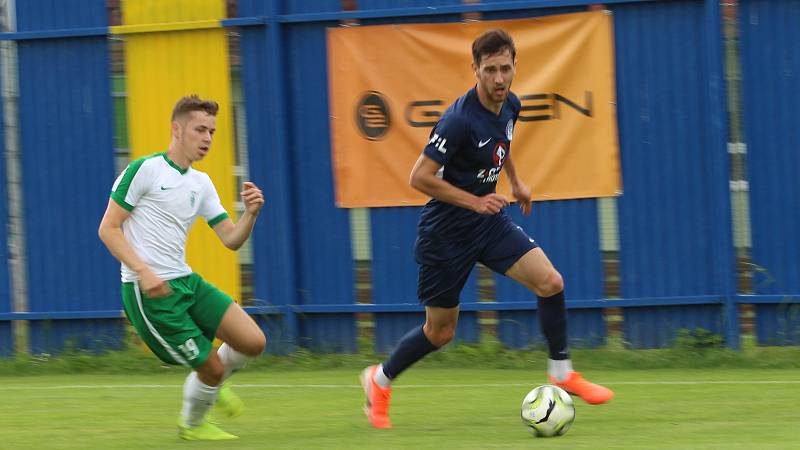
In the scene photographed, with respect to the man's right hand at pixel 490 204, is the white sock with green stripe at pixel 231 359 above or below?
below

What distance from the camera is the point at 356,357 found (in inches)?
424

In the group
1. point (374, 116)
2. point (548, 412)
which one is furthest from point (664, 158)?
point (548, 412)

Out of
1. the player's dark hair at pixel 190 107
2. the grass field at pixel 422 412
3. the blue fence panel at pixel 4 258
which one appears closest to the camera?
the grass field at pixel 422 412

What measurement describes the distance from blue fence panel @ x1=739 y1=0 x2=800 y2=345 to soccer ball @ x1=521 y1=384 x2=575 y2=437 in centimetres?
379

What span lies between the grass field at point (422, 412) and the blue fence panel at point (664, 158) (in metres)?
0.78

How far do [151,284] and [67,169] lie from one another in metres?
4.89

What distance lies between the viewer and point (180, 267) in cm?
708

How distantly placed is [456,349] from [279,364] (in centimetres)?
138

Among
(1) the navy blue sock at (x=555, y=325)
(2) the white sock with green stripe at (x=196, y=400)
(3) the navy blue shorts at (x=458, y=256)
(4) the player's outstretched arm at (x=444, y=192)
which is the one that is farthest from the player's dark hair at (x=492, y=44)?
(2) the white sock with green stripe at (x=196, y=400)

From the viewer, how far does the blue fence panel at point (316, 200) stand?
1086 cm

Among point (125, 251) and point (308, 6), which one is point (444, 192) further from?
point (308, 6)

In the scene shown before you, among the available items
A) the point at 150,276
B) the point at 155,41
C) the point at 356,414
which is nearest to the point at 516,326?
the point at 356,414

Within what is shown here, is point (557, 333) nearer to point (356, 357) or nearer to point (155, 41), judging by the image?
point (356, 357)

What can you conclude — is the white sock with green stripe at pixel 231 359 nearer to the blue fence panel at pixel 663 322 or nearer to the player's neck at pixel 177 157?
the player's neck at pixel 177 157
